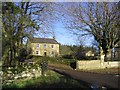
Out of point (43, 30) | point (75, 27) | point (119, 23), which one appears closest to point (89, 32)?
point (75, 27)

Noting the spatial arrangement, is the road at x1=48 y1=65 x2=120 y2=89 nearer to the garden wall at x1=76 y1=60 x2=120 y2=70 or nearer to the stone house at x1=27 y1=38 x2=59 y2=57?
the garden wall at x1=76 y1=60 x2=120 y2=70

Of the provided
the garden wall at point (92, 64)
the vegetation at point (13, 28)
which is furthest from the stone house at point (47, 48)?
the vegetation at point (13, 28)

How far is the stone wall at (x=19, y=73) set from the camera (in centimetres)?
1443

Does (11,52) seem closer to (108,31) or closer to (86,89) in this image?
(86,89)

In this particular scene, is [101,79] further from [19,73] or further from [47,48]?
[47,48]

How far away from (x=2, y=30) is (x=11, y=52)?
376 centimetres

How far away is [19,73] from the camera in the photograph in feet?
51.7

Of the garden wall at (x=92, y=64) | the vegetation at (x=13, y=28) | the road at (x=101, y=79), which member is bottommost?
the road at (x=101, y=79)

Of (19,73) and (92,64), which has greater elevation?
(19,73)

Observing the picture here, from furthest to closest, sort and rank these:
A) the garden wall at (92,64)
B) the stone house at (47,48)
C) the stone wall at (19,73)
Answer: the stone house at (47,48), the garden wall at (92,64), the stone wall at (19,73)

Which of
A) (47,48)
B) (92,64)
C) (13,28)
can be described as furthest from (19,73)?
(47,48)

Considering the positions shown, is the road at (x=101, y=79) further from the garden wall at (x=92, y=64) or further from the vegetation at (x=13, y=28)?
the garden wall at (x=92, y=64)

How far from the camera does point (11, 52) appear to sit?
1900 cm

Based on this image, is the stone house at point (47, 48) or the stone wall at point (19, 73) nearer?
the stone wall at point (19, 73)
